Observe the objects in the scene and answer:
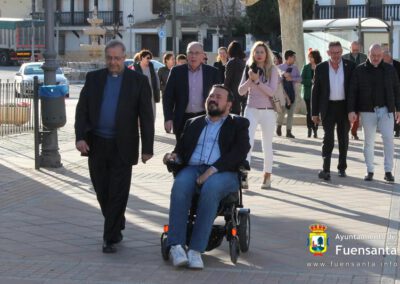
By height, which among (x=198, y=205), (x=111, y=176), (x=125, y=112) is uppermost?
(x=125, y=112)

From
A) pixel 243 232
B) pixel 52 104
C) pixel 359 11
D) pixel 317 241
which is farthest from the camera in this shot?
pixel 359 11

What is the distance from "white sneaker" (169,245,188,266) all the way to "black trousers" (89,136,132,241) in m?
0.79

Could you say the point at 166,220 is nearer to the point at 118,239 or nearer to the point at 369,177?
the point at 118,239

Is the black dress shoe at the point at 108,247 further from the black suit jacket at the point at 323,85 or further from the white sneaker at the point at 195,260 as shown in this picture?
the black suit jacket at the point at 323,85

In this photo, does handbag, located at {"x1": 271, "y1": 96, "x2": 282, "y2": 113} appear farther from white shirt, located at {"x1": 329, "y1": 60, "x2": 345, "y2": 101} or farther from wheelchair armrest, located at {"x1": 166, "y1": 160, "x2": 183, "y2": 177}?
wheelchair armrest, located at {"x1": 166, "y1": 160, "x2": 183, "y2": 177}

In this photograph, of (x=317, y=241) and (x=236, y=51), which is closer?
(x=317, y=241)

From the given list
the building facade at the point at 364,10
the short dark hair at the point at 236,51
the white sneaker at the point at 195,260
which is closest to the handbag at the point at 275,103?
the short dark hair at the point at 236,51

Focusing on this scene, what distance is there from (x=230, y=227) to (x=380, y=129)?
4846 millimetres

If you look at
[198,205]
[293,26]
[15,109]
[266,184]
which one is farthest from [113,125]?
[293,26]

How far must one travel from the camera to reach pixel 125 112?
7625 millimetres

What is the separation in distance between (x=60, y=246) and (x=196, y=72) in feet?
9.53

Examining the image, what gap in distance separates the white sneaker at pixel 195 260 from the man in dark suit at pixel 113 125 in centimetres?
89

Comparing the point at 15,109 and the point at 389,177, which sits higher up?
the point at 15,109

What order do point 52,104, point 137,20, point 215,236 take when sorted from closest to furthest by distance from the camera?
point 215,236 → point 52,104 → point 137,20
